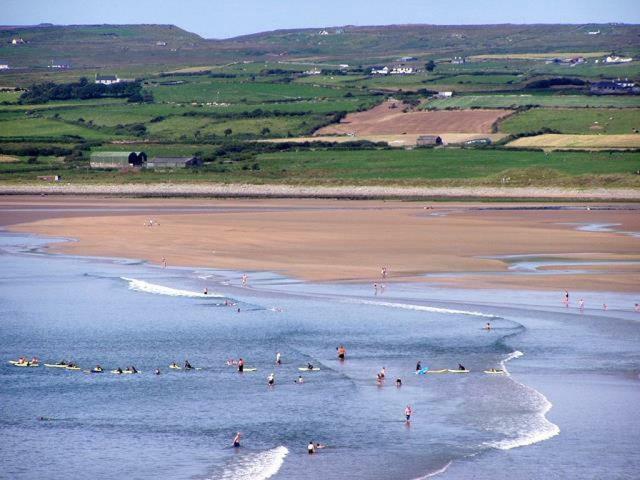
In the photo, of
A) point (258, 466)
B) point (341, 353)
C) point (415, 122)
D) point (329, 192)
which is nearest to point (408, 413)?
point (258, 466)

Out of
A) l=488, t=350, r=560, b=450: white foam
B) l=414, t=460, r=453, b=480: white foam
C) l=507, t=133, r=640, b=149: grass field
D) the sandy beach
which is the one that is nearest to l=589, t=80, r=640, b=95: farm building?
l=507, t=133, r=640, b=149: grass field

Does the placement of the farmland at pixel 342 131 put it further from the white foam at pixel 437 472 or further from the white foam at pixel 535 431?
the white foam at pixel 437 472

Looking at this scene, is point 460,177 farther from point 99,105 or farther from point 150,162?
point 99,105

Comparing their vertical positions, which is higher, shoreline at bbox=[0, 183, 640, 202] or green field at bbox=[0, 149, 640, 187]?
Result: green field at bbox=[0, 149, 640, 187]

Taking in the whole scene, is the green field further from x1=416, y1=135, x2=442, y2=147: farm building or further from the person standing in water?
the person standing in water

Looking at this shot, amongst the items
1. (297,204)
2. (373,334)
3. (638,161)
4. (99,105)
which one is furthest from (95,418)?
(99,105)

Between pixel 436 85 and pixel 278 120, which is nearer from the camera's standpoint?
pixel 278 120

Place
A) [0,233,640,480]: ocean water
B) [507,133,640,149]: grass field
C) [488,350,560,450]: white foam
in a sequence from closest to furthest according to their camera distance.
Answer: [0,233,640,480]: ocean water, [488,350,560,450]: white foam, [507,133,640,149]: grass field
